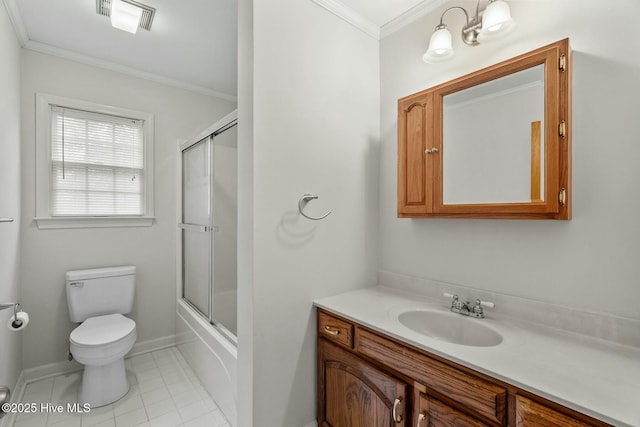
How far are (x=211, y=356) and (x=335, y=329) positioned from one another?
102 cm

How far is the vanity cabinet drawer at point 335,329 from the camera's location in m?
1.40

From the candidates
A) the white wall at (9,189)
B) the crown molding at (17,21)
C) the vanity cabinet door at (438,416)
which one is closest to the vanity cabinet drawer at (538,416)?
the vanity cabinet door at (438,416)

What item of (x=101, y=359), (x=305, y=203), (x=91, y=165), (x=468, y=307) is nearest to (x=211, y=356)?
(x=101, y=359)

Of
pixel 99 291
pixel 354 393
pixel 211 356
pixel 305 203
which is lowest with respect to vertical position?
pixel 211 356

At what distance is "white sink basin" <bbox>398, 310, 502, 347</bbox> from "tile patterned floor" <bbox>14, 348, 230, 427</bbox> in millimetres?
1308

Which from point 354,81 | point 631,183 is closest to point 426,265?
point 631,183

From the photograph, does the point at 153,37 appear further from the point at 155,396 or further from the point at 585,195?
the point at 585,195

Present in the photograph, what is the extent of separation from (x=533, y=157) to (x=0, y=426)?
2963mm

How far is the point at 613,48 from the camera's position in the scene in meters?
1.10

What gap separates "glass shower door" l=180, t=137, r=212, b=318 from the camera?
228 centimetres

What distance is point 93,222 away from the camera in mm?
2383

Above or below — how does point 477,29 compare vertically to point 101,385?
above

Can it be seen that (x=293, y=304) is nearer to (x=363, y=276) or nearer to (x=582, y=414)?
(x=363, y=276)

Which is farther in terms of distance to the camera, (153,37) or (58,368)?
(58,368)
